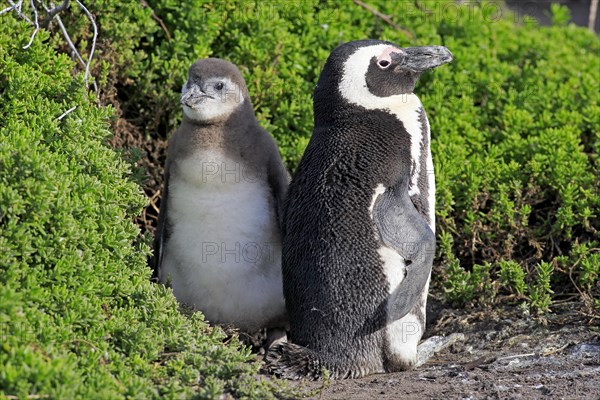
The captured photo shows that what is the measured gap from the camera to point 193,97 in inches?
168

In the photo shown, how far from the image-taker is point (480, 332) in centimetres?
440

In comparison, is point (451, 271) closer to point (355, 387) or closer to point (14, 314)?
point (355, 387)

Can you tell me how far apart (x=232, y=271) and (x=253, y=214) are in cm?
29

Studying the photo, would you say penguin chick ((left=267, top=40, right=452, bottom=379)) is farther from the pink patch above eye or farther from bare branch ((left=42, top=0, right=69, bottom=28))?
bare branch ((left=42, top=0, right=69, bottom=28))

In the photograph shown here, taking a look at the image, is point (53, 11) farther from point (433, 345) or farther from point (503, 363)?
point (503, 363)

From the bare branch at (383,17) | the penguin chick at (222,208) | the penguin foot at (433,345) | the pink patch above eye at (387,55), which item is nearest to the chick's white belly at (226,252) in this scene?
the penguin chick at (222,208)

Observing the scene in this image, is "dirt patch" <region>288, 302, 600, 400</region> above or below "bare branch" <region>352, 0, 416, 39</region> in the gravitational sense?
below

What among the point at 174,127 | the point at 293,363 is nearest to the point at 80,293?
the point at 293,363

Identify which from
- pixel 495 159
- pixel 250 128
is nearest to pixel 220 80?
pixel 250 128

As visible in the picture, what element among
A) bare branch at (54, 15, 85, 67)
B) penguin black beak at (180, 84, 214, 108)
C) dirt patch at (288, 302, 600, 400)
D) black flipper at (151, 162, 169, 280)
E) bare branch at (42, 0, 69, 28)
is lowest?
dirt patch at (288, 302, 600, 400)

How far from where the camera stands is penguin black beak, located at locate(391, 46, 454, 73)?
4098mm

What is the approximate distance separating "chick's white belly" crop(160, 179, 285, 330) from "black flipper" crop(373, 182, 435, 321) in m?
0.74

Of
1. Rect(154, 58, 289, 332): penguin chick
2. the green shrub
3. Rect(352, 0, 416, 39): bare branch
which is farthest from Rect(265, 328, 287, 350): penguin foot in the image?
Rect(352, 0, 416, 39): bare branch

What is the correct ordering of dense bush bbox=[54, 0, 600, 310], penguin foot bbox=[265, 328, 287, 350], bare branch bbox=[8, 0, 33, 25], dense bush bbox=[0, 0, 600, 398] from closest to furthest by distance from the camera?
dense bush bbox=[0, 0, 600, 398]
bare branch bbox=[8, 0, 33, 25]
penguin foot bbox=[265, 328, 287, 350]
dense bush bbox=[54, 0, 600, 310]
